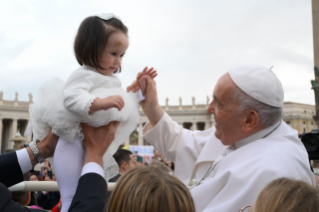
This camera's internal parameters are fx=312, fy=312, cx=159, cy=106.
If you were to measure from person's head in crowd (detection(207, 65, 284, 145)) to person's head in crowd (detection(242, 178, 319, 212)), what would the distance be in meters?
0.88

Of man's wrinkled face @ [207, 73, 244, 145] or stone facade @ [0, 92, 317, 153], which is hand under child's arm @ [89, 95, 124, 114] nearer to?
man's wrinkled face @ [207, 73, 244, 145]

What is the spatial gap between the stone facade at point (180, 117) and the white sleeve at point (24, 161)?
5155 cm

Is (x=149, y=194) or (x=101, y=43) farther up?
(x=101, y=43)

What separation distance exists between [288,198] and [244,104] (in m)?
Result: 1.01

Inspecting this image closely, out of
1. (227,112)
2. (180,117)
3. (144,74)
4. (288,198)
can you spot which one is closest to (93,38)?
(144,74)

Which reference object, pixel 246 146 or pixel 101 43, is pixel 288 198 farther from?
pixel 101 43

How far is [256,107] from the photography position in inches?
75.8

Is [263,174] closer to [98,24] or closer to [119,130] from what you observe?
[119,130]

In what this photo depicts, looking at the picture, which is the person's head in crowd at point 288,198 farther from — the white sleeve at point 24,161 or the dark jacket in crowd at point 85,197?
the white sleeve at point 24,161

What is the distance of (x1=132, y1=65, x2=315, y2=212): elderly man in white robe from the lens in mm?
1647

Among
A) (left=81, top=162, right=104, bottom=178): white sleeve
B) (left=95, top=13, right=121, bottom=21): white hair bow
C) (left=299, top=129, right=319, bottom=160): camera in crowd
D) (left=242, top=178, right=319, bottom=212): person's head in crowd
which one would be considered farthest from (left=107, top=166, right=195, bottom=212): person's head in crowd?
A: (left=299, top=129, right=319, bottom=160): camera in crowd

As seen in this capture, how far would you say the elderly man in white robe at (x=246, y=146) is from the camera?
1647 millimetres

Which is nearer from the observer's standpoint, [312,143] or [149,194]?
[149,194]

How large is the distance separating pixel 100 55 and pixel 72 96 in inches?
13.8
